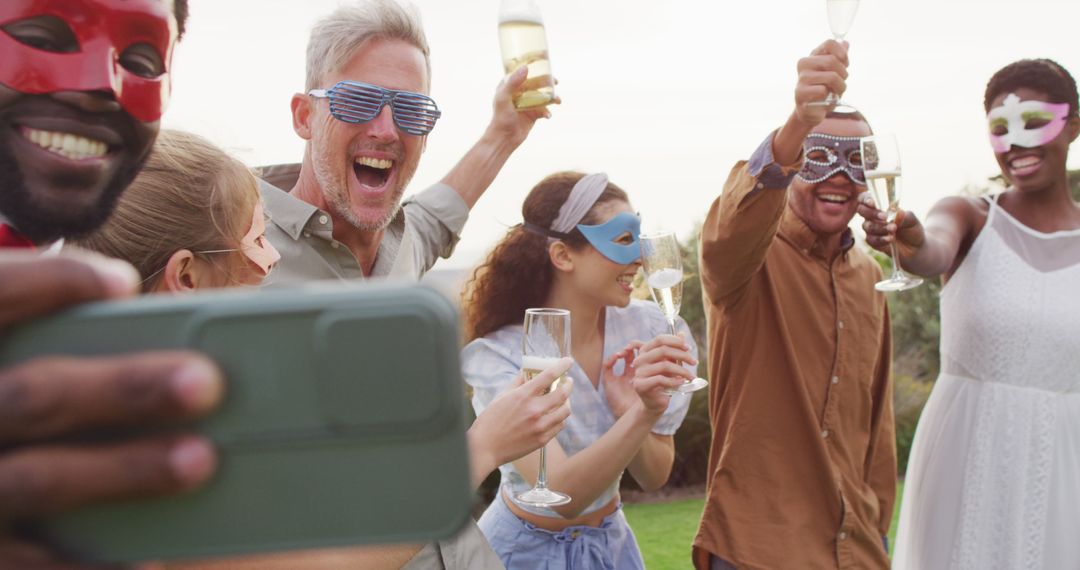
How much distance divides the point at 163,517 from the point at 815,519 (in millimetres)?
3361

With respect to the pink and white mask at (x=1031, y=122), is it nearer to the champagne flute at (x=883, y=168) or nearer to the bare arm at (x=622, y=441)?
Answer: the champagne flute at (x=883, y=168)

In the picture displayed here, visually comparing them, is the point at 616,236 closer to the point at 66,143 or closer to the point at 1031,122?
the point at 1031,122

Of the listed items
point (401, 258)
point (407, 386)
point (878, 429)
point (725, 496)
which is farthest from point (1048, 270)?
point (407, 386)

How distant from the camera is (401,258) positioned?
3.34 metres

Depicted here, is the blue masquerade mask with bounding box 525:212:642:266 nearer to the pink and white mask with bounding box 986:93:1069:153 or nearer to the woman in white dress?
the woman in white dress

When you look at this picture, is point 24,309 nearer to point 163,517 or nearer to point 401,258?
point 163,517

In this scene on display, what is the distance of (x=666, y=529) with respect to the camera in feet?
27.0

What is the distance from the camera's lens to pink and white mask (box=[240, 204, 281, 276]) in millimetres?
1704

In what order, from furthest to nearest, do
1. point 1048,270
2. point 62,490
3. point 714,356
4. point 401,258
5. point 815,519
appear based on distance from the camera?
point 1048,270 < point 714,356 < point 815,519 < point 401,258 < point 62,490

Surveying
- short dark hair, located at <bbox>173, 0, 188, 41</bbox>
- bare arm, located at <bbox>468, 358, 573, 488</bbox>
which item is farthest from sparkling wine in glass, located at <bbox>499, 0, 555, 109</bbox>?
short dark hair, located at <bbox>173, 0, 188, 41</bbox>

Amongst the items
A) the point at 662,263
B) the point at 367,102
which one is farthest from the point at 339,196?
the point at 662,263

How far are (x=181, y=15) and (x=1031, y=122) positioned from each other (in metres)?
4.24

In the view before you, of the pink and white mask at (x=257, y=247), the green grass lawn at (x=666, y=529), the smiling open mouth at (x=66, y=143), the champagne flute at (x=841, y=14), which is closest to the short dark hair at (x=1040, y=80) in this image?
the champagne flute at (x=841, y=14)

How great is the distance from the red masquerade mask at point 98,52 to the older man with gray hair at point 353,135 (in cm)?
176
